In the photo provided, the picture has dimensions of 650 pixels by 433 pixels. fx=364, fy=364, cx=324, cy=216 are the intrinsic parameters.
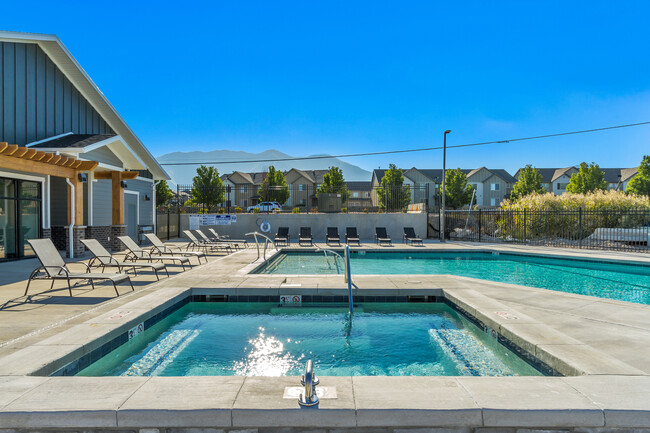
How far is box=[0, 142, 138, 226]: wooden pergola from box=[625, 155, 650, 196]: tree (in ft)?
134

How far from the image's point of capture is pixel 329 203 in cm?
2198

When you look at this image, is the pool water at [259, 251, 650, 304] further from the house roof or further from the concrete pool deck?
the house roof

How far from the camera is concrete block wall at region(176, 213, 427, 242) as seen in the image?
21312mm

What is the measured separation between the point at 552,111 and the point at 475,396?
27.0 m

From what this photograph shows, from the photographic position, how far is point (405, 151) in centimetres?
2927

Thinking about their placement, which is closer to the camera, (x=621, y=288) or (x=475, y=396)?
(x=475, y=396)

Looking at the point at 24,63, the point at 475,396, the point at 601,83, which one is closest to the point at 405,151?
the point at 601,83

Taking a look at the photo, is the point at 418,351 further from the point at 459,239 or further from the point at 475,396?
the point at 459,239

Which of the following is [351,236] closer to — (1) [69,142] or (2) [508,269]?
(2) [508,269]

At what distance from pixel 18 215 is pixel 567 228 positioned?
23699 millimetres

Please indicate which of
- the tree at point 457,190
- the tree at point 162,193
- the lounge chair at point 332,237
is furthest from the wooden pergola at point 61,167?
the tree at point 457,190

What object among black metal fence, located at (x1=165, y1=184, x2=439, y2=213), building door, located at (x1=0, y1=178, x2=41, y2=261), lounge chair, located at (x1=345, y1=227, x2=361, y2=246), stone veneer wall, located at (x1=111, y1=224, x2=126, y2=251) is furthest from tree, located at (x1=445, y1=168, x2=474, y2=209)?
building door, located at (x1=0, y1=178, x2=41, y2=261)

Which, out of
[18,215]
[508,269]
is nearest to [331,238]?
[508,269]

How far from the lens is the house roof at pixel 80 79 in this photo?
11930mm
